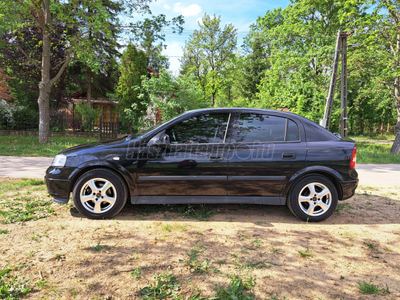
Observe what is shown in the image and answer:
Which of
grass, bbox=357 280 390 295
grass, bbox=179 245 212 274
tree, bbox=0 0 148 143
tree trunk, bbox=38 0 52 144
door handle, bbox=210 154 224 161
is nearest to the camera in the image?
grass, bbox=357 280 390 295

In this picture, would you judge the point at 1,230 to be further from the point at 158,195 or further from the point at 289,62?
the point at 289,62

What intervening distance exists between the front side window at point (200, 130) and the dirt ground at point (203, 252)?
1159 millimetres

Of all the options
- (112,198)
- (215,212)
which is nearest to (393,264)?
(215,212)

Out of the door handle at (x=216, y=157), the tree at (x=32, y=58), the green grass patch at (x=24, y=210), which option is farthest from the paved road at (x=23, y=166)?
the tree at (x=32, y=58)

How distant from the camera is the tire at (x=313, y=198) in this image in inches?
154

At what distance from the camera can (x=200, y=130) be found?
13.3 ft

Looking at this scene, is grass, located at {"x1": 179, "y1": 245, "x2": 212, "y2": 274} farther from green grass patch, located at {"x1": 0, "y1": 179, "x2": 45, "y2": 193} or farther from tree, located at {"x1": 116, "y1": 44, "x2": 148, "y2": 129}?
tree, located at {"x1": 116, "y1": 44, "x2": 148, "y2": 129}

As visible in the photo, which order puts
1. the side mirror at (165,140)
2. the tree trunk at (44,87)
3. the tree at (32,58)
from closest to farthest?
the side mirror at (165,140), the tree trunk at (44,87), the tree at (32,58)

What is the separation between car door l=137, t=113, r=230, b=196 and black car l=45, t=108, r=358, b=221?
0.05 ft

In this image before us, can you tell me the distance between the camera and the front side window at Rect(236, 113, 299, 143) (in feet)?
13.2

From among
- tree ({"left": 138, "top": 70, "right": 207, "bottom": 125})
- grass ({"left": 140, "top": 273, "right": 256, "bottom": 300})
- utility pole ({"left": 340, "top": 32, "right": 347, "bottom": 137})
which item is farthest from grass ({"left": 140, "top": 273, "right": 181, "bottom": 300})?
utility pole ({"left": 340, "top": 32, "right": 347, "bottom": 137})

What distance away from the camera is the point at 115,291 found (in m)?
2.23

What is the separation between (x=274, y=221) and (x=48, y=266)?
2.95 m

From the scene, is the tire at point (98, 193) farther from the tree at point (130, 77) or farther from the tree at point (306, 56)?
the tree at point (130, 77)
